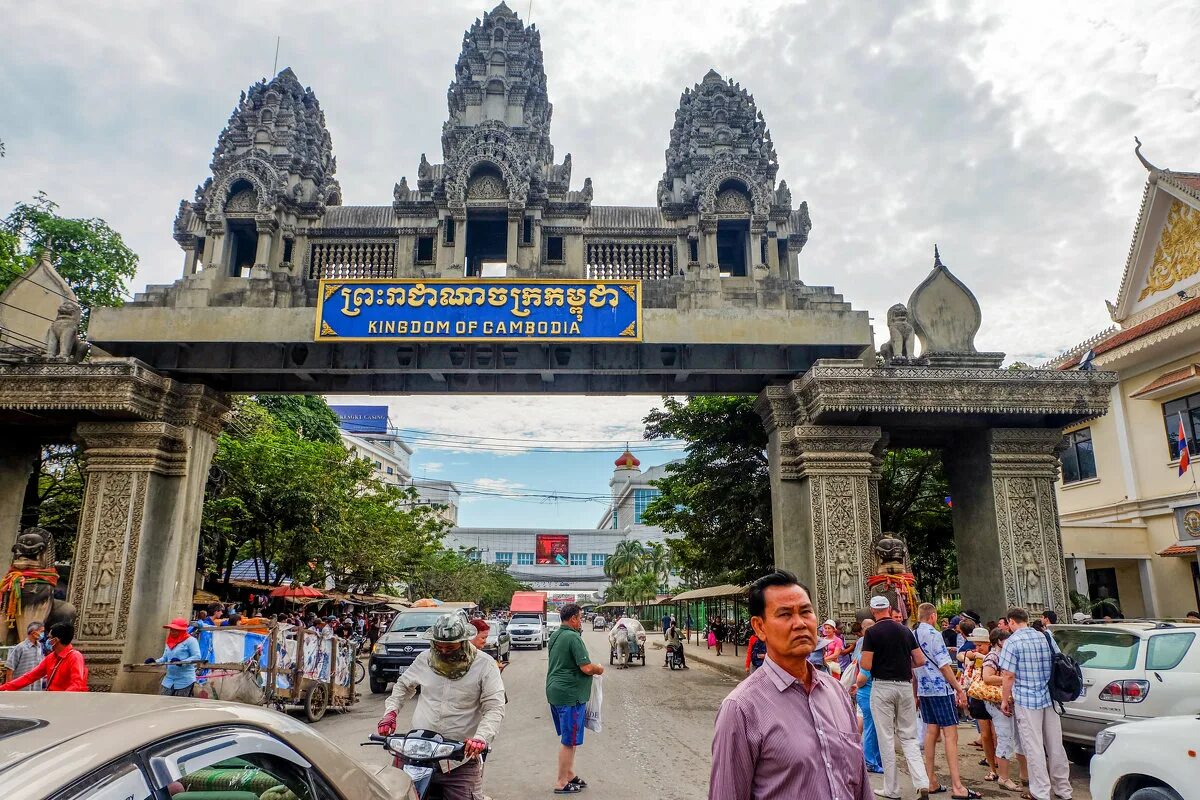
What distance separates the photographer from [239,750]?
2346mm

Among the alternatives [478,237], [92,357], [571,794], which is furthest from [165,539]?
[571,794]

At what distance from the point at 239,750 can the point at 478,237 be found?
46.6ft

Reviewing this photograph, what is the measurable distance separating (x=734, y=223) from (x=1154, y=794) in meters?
11.7

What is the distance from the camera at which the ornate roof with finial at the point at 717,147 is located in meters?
14.6

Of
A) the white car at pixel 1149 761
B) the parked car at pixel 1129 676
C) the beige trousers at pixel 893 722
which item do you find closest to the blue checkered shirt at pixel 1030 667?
the beige trousers at pixel 893 722

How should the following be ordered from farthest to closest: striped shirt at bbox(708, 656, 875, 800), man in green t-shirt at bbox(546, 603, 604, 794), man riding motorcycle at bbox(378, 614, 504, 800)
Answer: man in green t-shirt at bbox(546, 603, 604, 794), man riding motorcycle at bbox(378, 614, 504, 800), striped shirt at bbox(708, 656, 875, 800)

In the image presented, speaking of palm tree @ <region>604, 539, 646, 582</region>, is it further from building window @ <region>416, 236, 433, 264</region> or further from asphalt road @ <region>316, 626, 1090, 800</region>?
building window @ <region>416, 236, 433, 264</region>

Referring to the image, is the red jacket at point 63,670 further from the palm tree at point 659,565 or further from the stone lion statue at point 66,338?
the palm tree at point 659,565

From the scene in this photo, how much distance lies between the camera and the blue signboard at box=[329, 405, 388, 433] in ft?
273

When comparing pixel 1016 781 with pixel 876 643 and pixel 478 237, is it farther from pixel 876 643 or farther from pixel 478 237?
pixel 478 237

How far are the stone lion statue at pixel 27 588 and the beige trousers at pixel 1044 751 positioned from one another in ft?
38.8

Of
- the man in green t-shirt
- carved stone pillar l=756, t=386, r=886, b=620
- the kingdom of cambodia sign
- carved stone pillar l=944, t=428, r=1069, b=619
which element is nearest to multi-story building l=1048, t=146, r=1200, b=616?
carved stone pillar l=944, t=428, r=1069, b=619

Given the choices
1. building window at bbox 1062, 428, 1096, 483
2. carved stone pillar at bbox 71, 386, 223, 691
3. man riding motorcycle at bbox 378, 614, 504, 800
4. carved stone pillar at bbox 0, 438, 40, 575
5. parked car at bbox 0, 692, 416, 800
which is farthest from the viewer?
building window at bbox 1062, 428, 1096, 483

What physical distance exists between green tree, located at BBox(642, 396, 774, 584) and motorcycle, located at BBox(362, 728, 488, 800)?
14.1 metres
